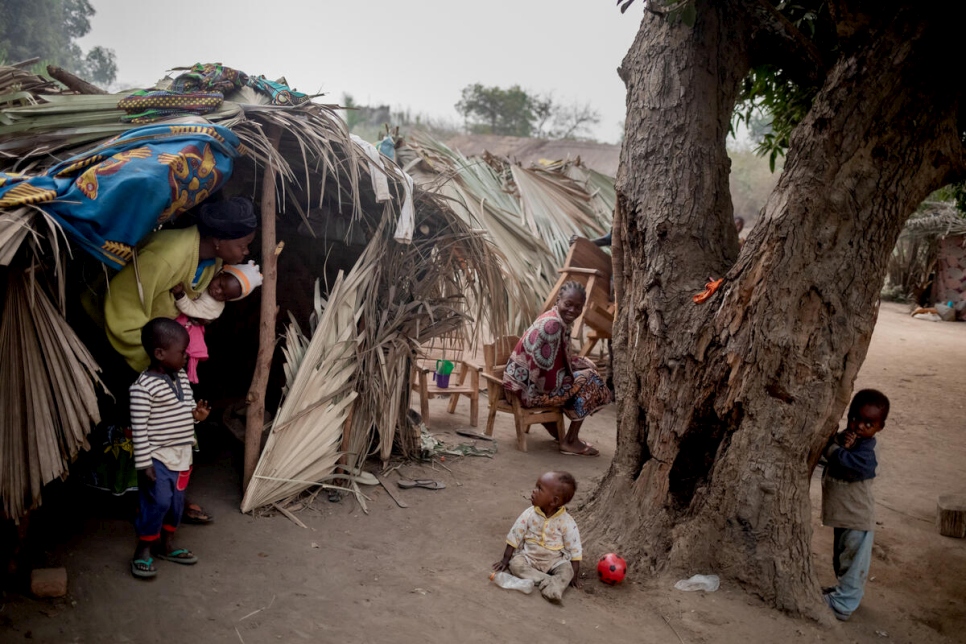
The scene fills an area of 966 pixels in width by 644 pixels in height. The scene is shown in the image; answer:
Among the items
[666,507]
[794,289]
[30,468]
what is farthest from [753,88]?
[30,468]

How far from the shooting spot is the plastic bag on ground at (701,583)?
3494 mm

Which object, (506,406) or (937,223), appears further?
(937,223)

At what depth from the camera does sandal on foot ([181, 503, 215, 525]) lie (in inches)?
151

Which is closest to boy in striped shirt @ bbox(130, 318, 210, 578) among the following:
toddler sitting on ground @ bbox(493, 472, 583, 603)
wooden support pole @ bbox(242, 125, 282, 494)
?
wooden support pole @ bbox(242, 125, 282, 494)

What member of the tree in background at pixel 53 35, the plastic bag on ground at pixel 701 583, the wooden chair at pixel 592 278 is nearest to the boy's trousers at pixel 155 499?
the plastic bag on ground at pixel 701 583

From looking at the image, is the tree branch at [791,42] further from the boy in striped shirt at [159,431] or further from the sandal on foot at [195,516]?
the sandal on foot at [195,516]

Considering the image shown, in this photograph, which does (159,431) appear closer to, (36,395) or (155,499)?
(155,499)

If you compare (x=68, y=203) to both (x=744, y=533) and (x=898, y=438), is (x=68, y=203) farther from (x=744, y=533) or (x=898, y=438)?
(x=898, y=438)

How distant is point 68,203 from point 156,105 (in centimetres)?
112

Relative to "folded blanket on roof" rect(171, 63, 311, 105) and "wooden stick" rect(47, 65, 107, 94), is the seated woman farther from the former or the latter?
"wooden stick" rect(47, 65, 107, 94)

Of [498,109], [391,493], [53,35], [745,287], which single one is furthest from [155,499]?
[498,109]

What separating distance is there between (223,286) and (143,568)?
139 centimetres

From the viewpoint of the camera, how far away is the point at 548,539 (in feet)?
11.6

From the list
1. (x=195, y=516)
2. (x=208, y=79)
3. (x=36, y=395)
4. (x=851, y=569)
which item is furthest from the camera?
(x=208, y=79)
